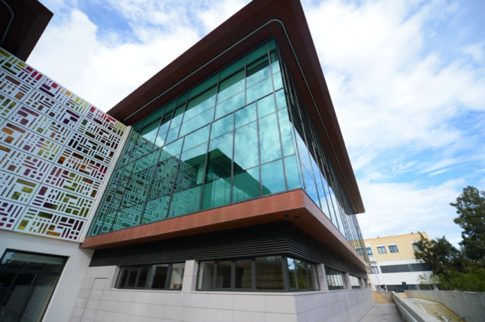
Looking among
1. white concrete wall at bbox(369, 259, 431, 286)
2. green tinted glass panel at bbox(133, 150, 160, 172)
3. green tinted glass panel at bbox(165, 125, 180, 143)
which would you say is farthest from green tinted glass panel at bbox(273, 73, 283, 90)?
white concrete wall at bbox(369, 259, 431, 286)

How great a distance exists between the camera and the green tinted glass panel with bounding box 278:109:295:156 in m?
7.55

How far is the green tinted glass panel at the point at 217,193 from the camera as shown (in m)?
7.85

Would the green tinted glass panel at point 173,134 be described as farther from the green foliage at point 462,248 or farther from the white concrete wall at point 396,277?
the white concrete wall at point 396,277

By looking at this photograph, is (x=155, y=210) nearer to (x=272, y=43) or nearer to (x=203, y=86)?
(x=203, y=86)

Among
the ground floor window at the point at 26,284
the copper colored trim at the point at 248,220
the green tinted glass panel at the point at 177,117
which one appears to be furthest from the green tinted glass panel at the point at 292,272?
the ground floor window at the point at 26,284

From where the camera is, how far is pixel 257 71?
36.2 feet

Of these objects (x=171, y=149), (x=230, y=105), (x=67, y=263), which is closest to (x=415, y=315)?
(x=230, y=105)

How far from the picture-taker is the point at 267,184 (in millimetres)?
7160

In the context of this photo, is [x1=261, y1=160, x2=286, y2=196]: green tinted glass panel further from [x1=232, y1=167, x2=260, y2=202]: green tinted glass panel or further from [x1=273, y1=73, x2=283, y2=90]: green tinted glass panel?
[x1=273, y1=73, x2=283, y2=90]: green tinted glass panel

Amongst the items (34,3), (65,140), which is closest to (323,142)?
(65,140)

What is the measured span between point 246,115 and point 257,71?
10.1 ft

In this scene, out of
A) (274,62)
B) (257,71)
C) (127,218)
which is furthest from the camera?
(127,218)

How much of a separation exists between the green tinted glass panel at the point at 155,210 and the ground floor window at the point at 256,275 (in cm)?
318

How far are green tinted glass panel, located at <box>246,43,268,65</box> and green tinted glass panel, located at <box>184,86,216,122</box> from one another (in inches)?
105
